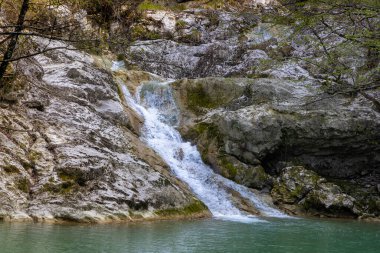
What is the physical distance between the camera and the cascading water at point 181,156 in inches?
556

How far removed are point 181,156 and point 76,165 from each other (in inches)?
236

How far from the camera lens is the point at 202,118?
1867 centimetres

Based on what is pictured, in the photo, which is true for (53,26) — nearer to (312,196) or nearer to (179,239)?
(179,239)

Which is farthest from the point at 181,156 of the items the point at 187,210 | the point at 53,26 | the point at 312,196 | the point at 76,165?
the point at 53,26

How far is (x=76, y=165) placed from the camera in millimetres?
11055

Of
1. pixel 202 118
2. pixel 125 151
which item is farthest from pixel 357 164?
pixel 125 151

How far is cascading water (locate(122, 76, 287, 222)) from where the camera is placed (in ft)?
46.3

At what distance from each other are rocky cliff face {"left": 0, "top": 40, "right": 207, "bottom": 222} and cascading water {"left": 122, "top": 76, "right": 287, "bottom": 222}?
870mm

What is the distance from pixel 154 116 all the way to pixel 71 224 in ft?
31.1

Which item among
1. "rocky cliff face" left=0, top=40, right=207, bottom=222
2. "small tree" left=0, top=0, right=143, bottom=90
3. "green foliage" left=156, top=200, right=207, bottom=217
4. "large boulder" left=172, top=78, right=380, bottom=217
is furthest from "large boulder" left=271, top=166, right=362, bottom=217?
"small tree" left=0, top=0, right=143, bottom=90

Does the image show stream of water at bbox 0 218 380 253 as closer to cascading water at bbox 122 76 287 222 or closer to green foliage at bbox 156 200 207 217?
green foliage at bbox 156 200 207 217

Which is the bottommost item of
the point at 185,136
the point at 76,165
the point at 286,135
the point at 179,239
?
the point at 179,239

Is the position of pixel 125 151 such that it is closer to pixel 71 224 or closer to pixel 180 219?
pixel 180 219

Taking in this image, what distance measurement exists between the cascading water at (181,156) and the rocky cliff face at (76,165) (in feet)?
2.85
